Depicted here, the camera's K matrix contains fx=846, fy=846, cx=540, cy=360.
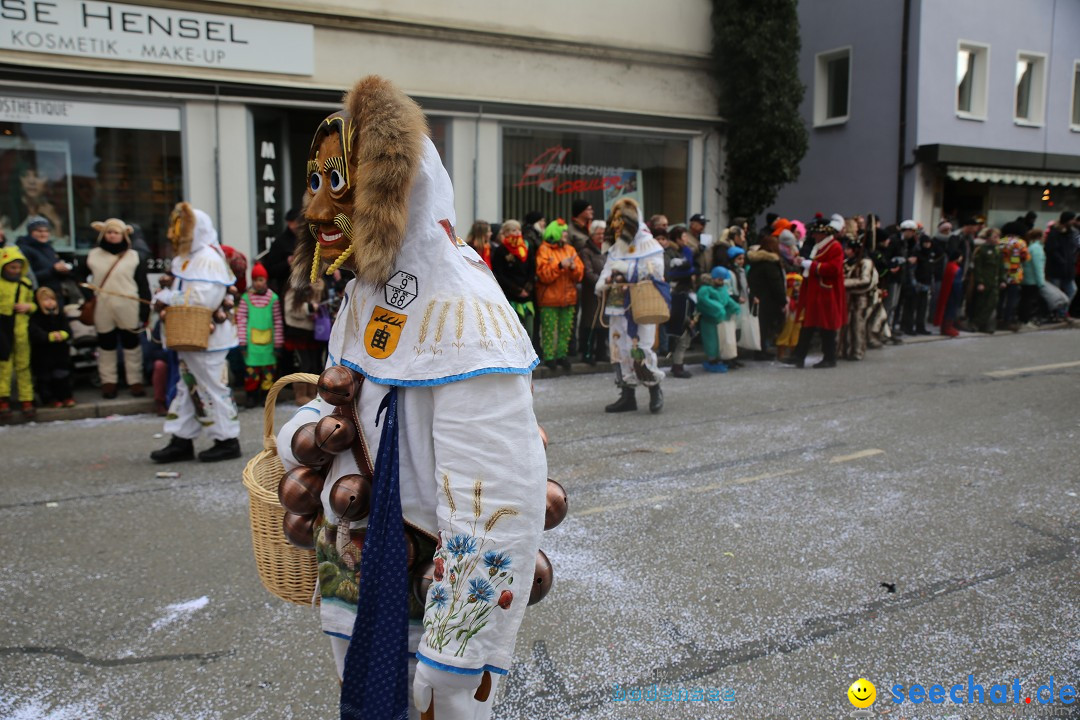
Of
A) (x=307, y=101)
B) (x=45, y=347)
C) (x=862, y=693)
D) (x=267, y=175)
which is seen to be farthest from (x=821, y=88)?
(x=862, y=693)

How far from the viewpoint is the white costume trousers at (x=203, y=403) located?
6.62m

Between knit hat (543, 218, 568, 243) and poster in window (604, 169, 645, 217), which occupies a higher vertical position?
poster in window (604, 169, 645, 217)

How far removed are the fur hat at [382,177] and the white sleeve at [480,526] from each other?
1.09ft

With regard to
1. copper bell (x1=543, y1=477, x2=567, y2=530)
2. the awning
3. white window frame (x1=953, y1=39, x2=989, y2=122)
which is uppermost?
white window frame (x1=953, y1=39, x2=989, y2=122)

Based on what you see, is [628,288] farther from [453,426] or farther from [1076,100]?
[1076,100]

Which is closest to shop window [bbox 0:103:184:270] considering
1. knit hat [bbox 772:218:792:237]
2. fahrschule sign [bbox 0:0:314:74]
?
fahrschule sign [bbox 0:0:314:74]

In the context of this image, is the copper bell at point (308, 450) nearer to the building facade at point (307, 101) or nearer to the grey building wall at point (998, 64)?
the building facade at point (307, 101)

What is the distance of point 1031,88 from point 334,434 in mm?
23925

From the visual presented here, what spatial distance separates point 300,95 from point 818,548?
10.1 meters

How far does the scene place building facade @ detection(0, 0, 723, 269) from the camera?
10.8 meters

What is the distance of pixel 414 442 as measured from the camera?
1831mm

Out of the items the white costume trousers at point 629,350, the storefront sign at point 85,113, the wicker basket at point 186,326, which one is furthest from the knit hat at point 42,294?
the white costume trousers at point 629,350

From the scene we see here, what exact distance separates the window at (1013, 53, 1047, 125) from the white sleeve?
76.3ft

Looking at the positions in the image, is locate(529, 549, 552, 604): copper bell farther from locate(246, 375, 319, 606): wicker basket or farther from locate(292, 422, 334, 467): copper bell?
locate(246, 375, 319, 606): wicker basket
